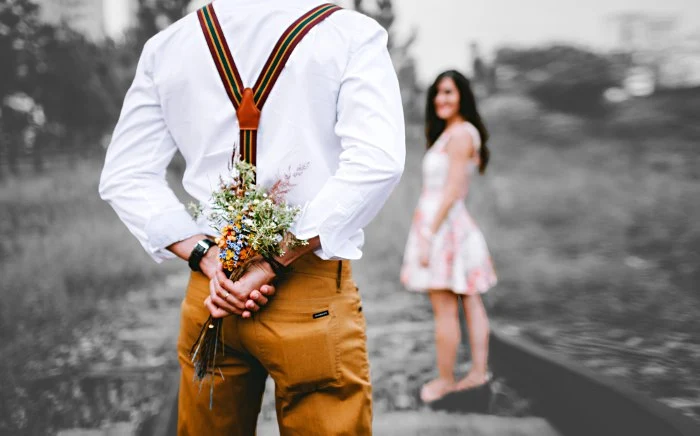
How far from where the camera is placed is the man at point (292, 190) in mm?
A: 1521

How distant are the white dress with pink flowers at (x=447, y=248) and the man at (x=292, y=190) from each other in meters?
2.18

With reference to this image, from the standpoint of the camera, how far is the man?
1521mm

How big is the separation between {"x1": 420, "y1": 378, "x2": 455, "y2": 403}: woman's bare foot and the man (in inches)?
83.1

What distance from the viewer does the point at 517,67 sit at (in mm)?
5848

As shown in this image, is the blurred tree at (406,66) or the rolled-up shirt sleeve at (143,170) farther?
the blurred tree at (406,66)

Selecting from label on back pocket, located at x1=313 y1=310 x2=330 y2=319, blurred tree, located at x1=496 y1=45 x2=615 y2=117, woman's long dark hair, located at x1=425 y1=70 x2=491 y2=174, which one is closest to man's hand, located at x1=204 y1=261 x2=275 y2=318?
label on back pocket, located at x1=313 y1=310 x2=330 y2=319

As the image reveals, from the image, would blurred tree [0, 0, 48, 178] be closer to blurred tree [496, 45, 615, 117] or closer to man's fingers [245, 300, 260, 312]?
blurred tree [496, 45, 615, 117]

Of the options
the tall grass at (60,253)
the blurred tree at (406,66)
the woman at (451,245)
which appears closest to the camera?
the woman at (451,245)

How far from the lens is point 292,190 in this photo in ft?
5.24

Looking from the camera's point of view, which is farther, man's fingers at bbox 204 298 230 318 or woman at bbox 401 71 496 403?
woman at bbox 401 71 496 403

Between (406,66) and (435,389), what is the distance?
2.90 meters

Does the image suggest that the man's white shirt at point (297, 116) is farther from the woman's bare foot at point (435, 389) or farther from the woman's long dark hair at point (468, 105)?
the woman's long dark hair at point (468, 105)

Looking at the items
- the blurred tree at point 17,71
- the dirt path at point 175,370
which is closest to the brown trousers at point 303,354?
the dirt path at point 175,370

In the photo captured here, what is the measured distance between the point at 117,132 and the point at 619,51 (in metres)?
5.10
